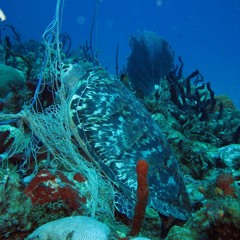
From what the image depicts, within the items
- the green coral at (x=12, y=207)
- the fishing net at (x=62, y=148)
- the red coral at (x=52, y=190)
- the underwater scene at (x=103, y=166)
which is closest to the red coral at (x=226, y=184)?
the underwater scene at (x=103, y=166)

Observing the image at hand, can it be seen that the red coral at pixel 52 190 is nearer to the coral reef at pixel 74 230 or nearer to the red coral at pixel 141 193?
the coral reef at pixel 74 230

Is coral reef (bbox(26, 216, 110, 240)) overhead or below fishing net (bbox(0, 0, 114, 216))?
below

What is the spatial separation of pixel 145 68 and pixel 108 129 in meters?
5.13

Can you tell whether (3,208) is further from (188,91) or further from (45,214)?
(188,91)

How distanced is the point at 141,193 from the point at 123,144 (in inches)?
48.7

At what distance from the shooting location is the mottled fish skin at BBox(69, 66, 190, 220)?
3.07m

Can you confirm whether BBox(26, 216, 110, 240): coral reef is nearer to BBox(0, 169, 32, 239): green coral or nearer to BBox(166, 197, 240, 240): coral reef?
BBox(0, 169, 32, 239): green coral

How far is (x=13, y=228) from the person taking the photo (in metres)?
2.07

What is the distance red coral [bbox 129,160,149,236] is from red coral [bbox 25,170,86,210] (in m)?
0.61

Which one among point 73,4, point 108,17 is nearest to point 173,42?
point 108,17

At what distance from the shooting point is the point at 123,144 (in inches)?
130

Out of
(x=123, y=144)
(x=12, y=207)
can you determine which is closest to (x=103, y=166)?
(x=123, y=144)

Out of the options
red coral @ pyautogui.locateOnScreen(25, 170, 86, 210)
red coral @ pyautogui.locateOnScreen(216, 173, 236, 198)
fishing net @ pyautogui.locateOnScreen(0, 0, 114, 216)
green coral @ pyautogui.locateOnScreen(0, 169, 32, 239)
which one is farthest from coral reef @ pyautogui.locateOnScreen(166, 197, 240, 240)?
green coral @ pyautogui.locateOnScreen(0, 169, 32, 239)

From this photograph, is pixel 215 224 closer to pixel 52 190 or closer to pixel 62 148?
pixel 52 190
